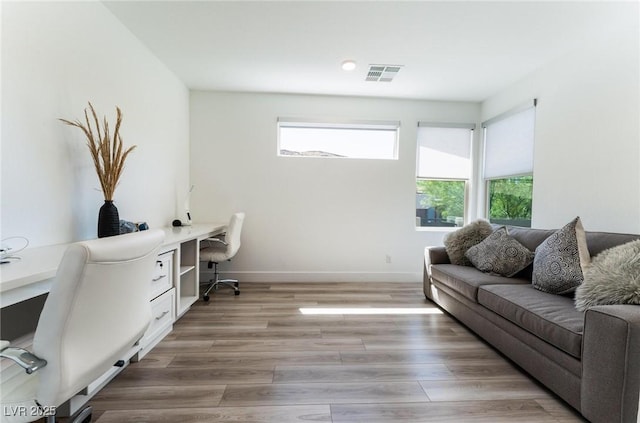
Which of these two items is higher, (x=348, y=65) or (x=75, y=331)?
(x=348, y=65)

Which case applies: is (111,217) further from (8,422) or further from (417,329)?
(417,329)

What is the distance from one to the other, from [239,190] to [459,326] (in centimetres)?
307

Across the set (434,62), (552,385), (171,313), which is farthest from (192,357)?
(434,62)

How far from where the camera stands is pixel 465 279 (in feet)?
8.31

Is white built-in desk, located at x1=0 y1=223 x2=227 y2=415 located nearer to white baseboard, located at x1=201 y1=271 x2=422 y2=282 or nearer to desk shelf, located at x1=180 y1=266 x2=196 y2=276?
desk shelf, located at x1=180 y1=266 x2=196 y2=276

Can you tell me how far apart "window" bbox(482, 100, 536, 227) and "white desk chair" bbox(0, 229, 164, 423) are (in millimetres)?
3857

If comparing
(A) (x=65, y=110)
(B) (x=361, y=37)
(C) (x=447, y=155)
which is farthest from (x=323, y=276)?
(A) (x=65, y=110)

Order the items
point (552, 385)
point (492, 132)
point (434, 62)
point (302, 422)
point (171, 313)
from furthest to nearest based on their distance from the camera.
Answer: point (492, 132) → point (434, 62) → point (171, 313) → point (552, 385) → point (302, 422)

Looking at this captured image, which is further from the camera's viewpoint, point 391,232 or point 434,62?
point 391,232

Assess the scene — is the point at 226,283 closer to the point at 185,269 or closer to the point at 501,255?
the point at 185,269

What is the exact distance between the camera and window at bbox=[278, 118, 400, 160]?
13.1 feet

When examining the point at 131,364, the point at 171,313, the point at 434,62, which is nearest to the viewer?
the point at 131,364

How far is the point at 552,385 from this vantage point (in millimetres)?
1611

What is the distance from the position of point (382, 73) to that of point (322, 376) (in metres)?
3.07
